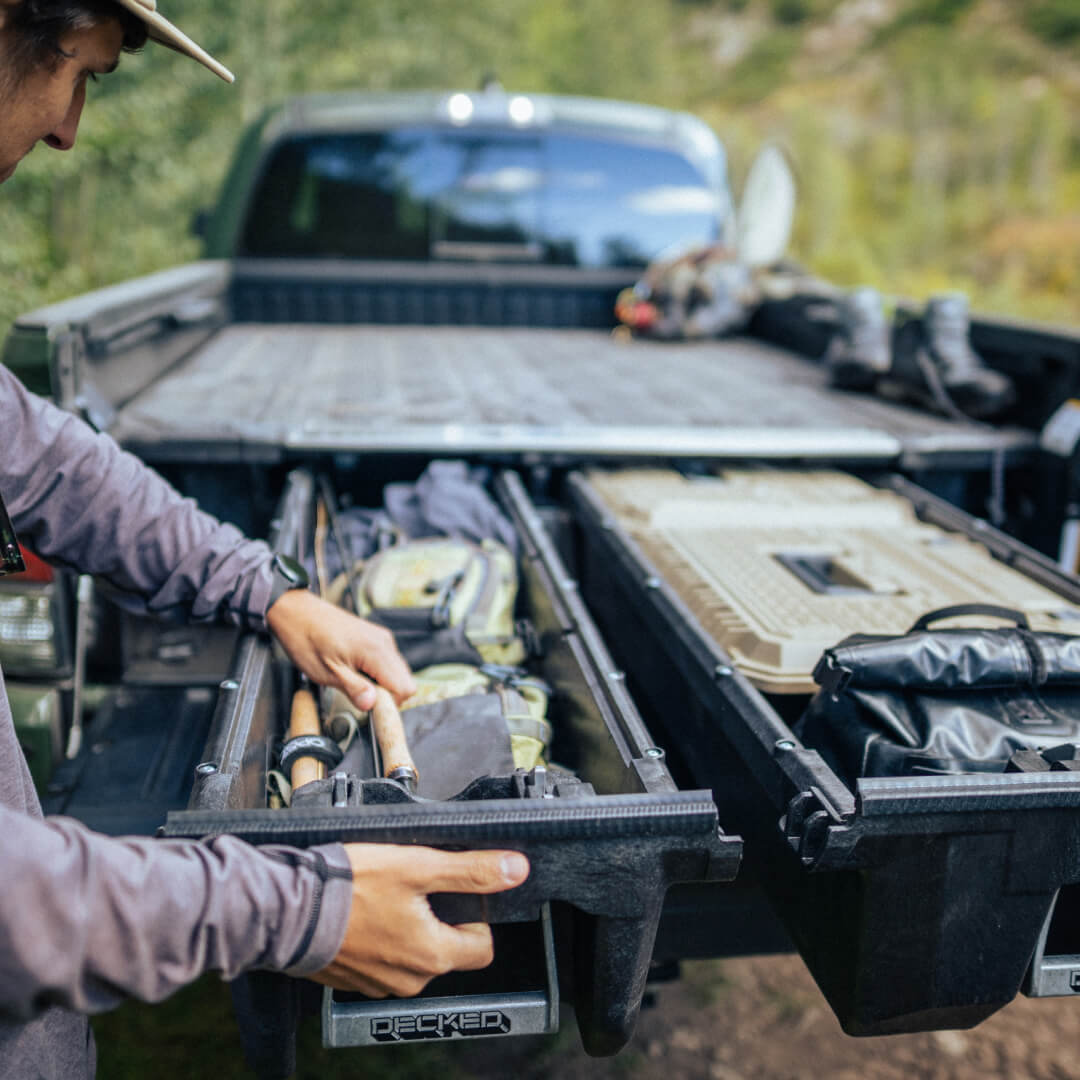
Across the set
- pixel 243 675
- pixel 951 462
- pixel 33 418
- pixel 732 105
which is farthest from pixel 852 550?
pixel 732 105

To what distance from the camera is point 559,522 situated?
2.82m

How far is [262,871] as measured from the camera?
3.59 ft

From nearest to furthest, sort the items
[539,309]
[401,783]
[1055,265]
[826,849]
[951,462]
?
[826,849]
[401,783]
[951,462]
[539,309]
[1055,265]

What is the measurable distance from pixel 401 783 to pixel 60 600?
1036 mm

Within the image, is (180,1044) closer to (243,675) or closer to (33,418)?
(243,675)

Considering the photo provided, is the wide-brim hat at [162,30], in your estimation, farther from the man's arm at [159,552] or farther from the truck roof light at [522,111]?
the truck roof light at [522,111]

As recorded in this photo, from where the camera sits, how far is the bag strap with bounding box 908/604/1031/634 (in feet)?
5.97

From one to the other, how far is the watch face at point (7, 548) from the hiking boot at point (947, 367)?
2.63 m

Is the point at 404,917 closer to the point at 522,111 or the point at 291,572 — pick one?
the point at 291,572

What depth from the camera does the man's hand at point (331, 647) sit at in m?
1.91

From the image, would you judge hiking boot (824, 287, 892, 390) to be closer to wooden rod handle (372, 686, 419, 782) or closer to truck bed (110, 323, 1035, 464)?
truck bed (110, 323, 1035, 464)

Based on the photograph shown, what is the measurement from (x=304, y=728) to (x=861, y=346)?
8.50 ft

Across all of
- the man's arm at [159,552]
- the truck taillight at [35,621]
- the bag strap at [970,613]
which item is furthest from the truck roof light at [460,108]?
the bag strap at [970,613]

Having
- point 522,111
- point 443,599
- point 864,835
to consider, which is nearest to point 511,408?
point 443,599
